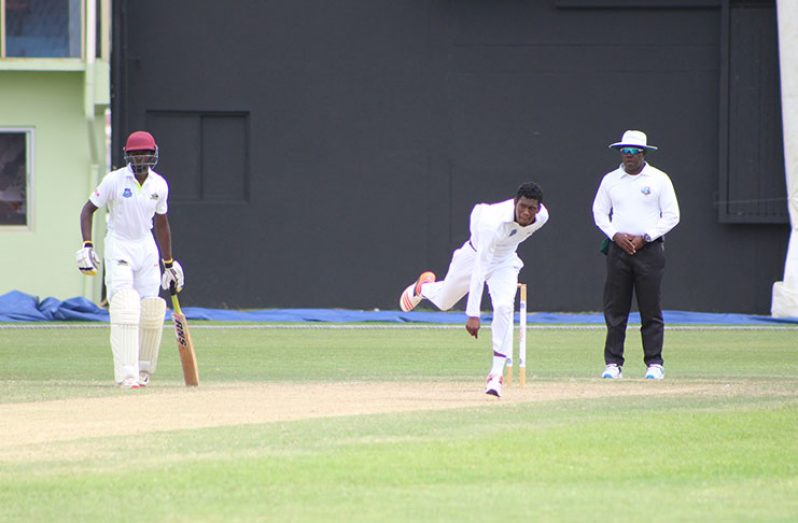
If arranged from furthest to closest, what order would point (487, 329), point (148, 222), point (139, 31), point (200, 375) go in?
point (139, 31) < point (487, 329) < point (200, 375) < point (148, 222)

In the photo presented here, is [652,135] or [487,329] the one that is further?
[652,135]

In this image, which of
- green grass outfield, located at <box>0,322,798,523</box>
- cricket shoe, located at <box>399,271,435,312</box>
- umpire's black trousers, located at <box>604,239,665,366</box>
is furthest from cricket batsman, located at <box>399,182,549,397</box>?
umpire's black trousers, located at <box>604,239,665,366</box>

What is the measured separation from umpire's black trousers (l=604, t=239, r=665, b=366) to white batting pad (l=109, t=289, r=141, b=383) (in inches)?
154

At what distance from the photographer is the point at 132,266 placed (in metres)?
12.6

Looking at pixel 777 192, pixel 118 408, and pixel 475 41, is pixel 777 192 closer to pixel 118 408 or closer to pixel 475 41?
pixel 475 41

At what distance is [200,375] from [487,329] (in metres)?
7.80

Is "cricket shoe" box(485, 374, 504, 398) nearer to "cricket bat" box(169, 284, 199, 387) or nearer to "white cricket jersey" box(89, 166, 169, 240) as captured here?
"cricket bat" box(169, 284, 199, 387)

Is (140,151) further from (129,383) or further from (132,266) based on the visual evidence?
(129,383)

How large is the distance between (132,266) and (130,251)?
117 millimetres

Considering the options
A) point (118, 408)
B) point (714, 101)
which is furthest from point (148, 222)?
point (714, 101)

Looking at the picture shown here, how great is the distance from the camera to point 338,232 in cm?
2711

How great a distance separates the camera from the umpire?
537 inches

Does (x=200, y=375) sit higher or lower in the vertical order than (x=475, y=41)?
lower

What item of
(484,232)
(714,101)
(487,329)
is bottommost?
(487,329)
